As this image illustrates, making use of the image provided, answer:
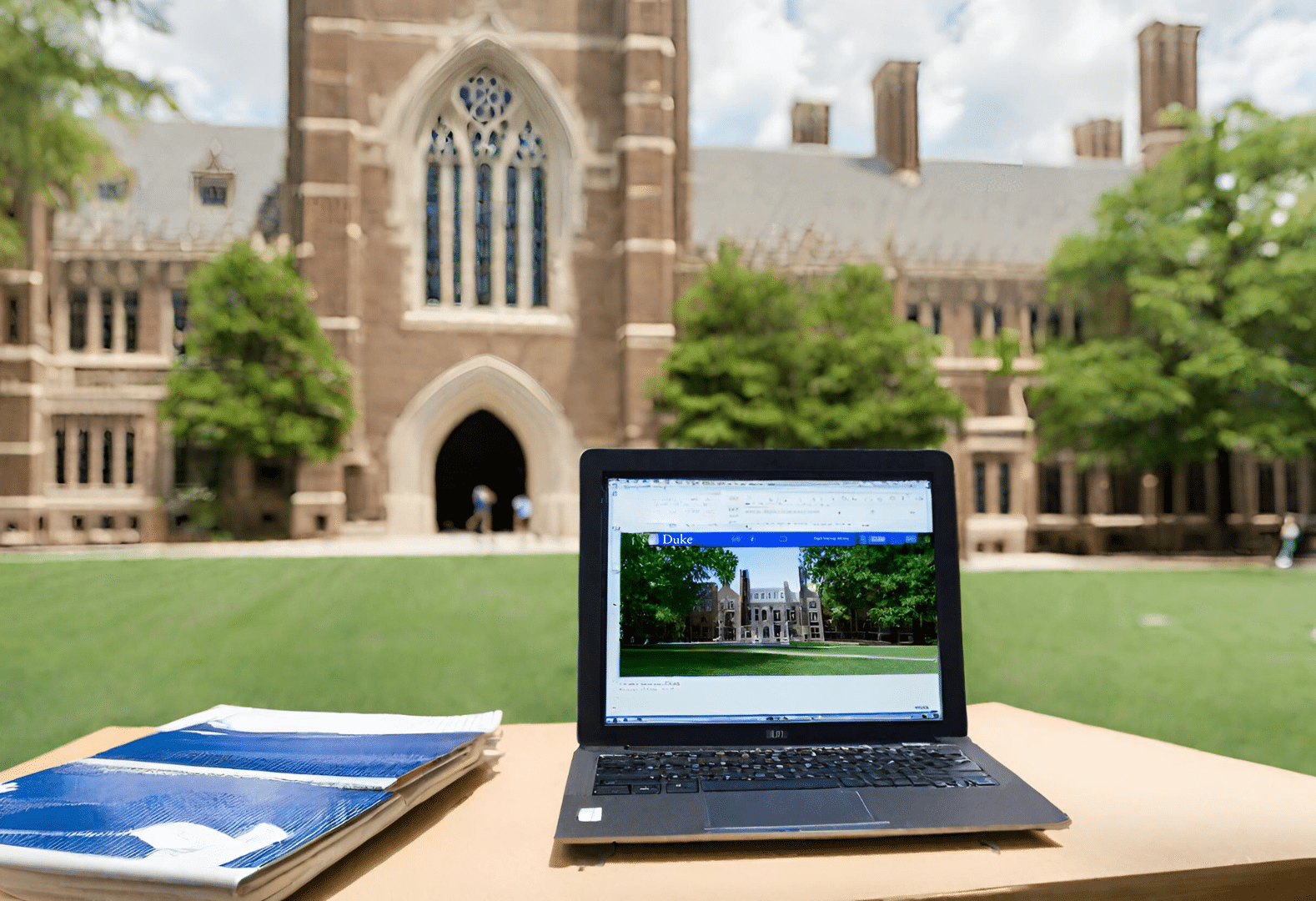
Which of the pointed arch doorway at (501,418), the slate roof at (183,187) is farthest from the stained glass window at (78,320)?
the pointed arch doorway at (501,418)

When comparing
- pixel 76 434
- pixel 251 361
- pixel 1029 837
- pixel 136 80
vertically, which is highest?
pixel 136 80

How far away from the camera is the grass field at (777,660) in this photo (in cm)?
113

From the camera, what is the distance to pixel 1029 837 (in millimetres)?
902

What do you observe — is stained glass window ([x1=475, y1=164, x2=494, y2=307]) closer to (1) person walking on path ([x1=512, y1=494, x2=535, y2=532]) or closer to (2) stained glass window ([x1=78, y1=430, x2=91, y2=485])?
(1) person walking on path ([x1=512, y1=494, x2=535, y2=532])

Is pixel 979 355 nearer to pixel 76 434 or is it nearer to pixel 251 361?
pixel 251 361

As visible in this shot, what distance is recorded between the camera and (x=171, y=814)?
81 centimetres

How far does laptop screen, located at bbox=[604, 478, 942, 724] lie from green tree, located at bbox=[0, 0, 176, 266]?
565cm

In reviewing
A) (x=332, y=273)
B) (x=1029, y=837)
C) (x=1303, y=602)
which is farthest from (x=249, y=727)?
(x=332, y=273)

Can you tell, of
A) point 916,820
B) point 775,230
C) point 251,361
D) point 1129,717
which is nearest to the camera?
point 916,820

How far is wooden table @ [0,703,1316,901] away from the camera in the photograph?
796 mm

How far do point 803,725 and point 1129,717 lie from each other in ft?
11.6

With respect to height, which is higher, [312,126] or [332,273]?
[312,126]

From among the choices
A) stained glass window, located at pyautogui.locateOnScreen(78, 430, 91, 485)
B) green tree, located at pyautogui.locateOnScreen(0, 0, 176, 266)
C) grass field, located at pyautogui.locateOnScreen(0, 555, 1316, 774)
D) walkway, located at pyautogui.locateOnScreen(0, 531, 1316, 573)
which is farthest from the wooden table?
stained glass window, located at pyautogui.locateOnScreen(78, 430, 91, 485)

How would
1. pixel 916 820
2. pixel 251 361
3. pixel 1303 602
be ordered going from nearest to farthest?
1. pixel 916 820
2. pixel 1303 602
3. pixel 251 361
